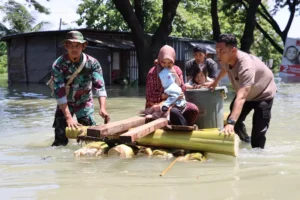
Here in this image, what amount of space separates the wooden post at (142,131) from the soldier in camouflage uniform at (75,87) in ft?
2.05

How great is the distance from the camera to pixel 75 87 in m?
5.49

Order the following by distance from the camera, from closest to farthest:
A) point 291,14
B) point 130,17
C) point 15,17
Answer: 1. point 130,17
2. point 291,14
3. point 15,17

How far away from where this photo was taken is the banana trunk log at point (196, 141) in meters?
4.81

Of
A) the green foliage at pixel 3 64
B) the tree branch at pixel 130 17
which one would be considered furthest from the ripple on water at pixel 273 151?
the green foliage at pixel 3 64

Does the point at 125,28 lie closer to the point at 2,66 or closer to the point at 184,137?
the point at 2,66

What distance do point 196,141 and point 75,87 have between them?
1642 millimetres

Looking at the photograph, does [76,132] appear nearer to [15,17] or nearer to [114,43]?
[114,43]

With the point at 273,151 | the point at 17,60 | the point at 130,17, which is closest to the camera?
the point at 273,151

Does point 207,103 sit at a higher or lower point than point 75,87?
lower

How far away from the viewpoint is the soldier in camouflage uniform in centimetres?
520

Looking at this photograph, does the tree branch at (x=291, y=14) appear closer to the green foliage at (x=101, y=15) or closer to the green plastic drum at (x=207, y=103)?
the green foliage at (x=101, y=15)

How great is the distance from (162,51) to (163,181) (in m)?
1.80

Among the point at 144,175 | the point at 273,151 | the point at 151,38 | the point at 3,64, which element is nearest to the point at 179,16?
the point at 151,38

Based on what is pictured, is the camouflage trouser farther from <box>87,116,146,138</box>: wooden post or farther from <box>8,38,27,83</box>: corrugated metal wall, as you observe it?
<box>8,38,27,83</box>: corrugated metal wall
